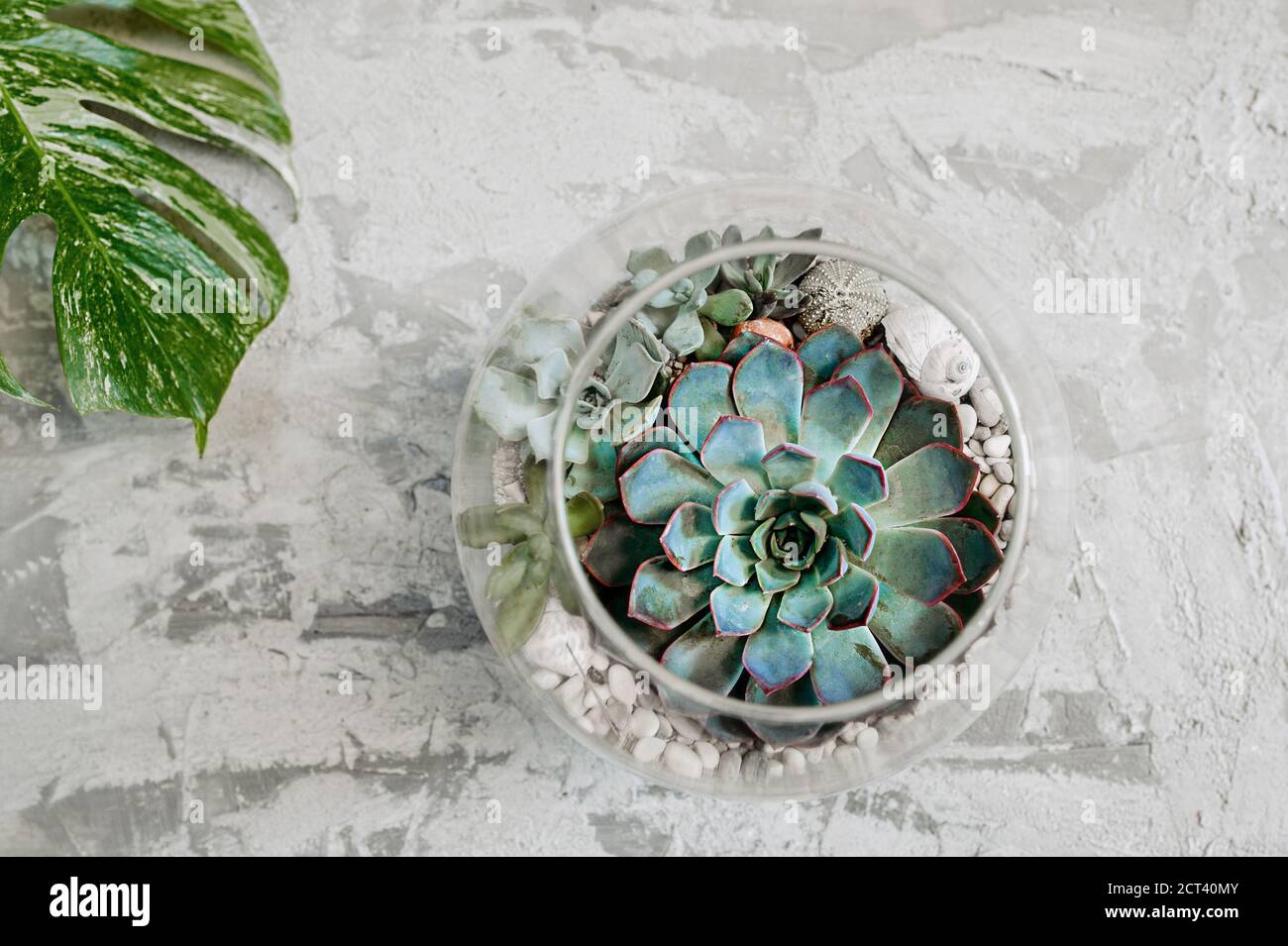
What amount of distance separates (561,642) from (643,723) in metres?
0.07

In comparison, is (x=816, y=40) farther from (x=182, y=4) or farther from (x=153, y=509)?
(x=153, y=509)

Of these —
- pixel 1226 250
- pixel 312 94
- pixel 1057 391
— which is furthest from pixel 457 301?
pixel 1226 250

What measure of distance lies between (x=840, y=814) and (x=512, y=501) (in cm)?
41

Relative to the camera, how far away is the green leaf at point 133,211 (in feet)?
2.22

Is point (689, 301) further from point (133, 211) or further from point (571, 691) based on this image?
point (133, 211)

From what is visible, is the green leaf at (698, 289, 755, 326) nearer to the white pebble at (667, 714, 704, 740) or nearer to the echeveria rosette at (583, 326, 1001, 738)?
the echeveria rosette at (583, 326, 1001, 738)

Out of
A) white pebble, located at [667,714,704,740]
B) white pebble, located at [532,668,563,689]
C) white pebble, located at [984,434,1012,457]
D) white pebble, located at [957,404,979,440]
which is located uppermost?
white pebble, located at [957,404,979,440]

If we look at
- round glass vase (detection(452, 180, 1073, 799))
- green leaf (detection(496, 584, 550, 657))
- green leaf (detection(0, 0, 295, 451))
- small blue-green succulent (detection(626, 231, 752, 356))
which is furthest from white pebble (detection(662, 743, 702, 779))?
green leaf (detection(0, 0, 295, 451))

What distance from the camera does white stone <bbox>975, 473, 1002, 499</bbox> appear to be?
60 cm

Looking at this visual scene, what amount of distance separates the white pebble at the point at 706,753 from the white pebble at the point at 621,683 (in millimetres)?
53

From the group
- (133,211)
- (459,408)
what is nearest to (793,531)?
(459,408)

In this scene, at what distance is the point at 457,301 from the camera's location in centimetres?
79

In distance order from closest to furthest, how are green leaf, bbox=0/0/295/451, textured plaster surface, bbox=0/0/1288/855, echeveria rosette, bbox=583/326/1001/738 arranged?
echeveria rosette, bbox=583/326/1001/738 → green leaf, bbox=0/0/295/451 → textured plaster surface, bbox=0/0/1288/855

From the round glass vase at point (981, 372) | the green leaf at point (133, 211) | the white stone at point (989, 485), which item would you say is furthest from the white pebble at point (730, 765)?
the green leaf at point (133, 211)
